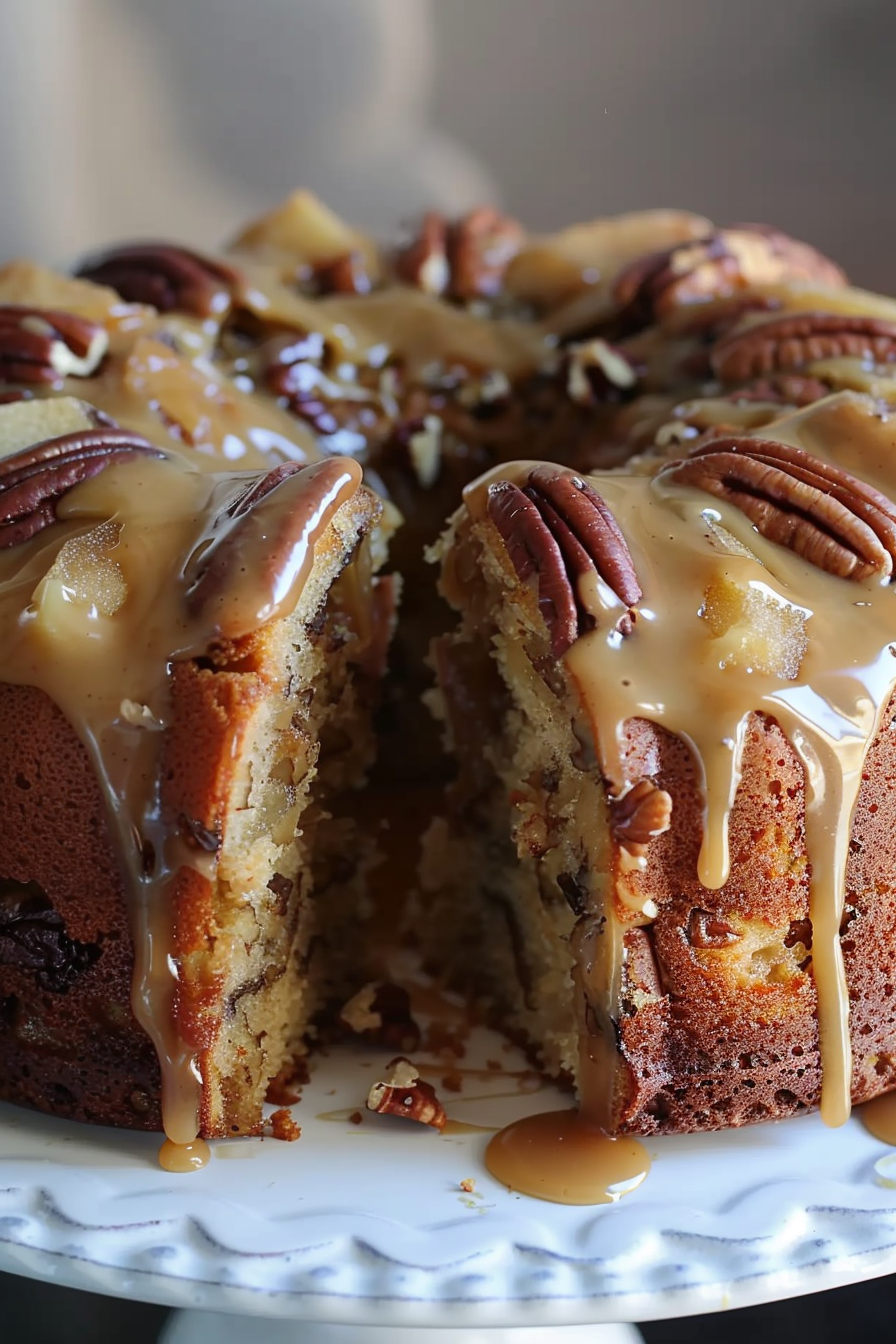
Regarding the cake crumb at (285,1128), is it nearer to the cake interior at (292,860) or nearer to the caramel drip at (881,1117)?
the cake interior at (292,860)

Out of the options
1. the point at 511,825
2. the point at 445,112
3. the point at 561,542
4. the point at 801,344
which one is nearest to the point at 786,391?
the point at 801,344

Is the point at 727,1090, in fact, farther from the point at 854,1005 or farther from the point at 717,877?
the point at 717,877

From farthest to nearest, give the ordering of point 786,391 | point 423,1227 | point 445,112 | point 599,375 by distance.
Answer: point 445,112, point 599,375, point 786,391, point 423,1227

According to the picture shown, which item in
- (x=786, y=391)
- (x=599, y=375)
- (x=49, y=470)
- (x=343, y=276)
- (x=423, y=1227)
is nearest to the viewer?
(x=423, y=1227)

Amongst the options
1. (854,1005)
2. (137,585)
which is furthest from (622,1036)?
(137,585)

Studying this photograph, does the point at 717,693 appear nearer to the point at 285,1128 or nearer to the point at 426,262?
the point at 285,1128

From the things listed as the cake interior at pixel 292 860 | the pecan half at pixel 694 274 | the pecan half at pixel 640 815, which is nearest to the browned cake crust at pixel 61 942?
the cake interior at pixel 292 860

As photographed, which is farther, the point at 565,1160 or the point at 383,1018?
the point at 383,1018

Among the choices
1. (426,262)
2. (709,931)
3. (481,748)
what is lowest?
(481,748)

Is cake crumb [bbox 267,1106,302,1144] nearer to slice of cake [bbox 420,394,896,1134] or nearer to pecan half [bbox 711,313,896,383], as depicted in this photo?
slice of cake [bbox 420,394,896,1134]
